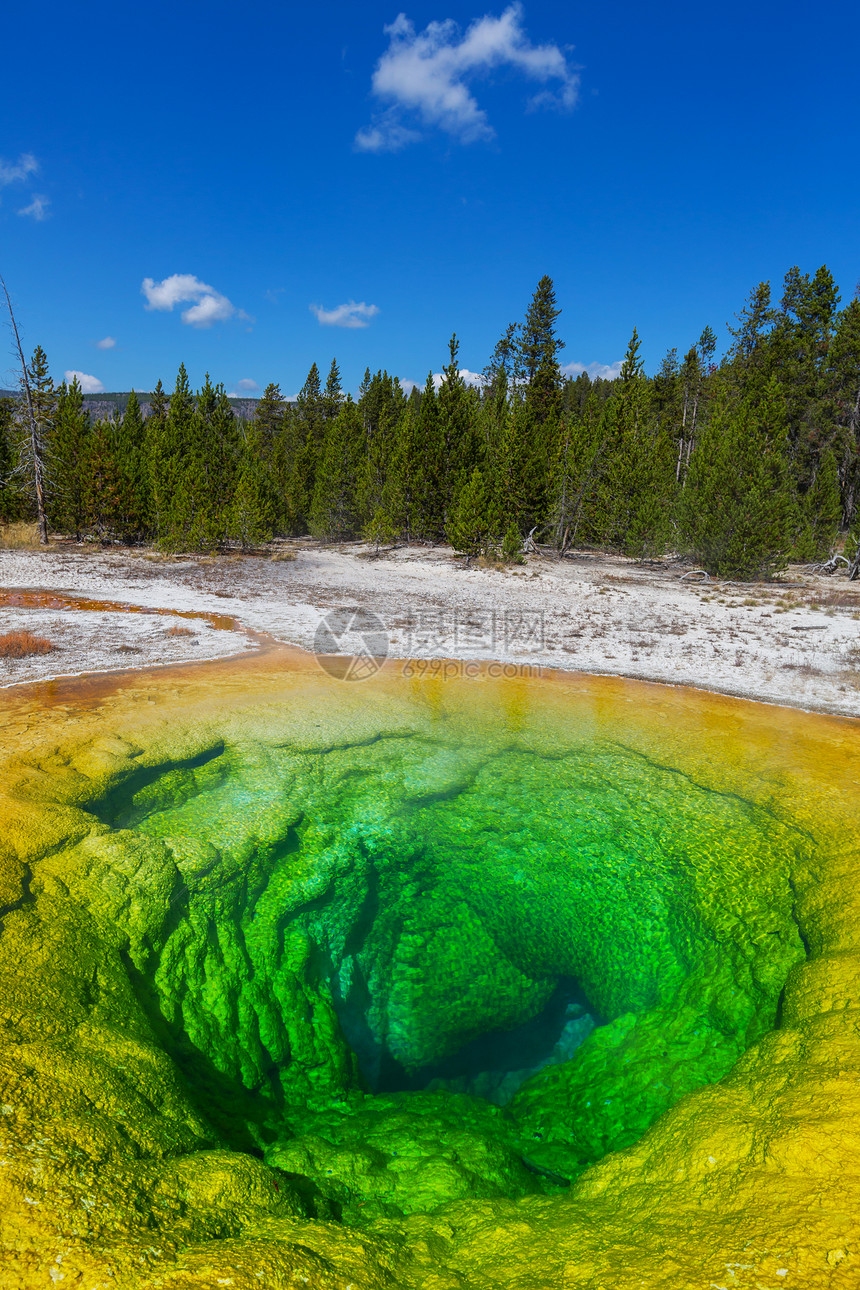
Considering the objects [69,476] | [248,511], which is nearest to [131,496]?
[69,476]

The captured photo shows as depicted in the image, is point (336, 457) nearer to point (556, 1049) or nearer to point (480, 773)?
point (480, 773)

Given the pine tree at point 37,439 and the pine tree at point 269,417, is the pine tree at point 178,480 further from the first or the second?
the pine tree at point 269,417

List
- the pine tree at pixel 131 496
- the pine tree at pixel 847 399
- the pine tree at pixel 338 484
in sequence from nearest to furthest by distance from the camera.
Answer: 1. the pine tree at pixel 847 399
2. the pine tree at pixel 131 496
3. the pine tree at pixel 338 484

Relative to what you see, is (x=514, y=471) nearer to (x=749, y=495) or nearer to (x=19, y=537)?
(x=749, y=495)

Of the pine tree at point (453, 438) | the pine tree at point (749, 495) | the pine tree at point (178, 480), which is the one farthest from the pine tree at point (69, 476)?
the pine tree at point (749, 495)

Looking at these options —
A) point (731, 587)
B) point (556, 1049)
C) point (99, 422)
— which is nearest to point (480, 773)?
point (556, 1049)

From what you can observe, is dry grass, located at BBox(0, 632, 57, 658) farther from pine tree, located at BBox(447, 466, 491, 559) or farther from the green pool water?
pine tree, located at BBox(447, 466, 491, 559)
